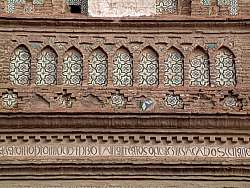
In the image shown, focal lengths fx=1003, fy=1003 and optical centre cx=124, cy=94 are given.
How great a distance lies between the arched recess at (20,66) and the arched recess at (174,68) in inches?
72.1

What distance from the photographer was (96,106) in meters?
13.0

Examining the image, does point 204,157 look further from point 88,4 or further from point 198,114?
point 88,4

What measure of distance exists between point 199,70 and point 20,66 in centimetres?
238

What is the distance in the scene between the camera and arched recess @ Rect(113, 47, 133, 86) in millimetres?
13258

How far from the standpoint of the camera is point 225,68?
13.4 m

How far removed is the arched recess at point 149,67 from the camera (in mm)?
13273

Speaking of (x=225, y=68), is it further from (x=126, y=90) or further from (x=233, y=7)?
(x=126, y=90)

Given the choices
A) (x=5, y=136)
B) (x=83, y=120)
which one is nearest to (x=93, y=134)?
(x=83, y=120)

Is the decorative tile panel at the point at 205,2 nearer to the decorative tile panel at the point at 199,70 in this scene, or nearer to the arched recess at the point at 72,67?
the decorative tile panel at the point at 199,70

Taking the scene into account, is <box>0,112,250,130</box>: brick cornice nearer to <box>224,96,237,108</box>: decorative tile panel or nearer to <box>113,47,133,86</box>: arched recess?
<box>224,96,237,108</box>: decorative tile panel

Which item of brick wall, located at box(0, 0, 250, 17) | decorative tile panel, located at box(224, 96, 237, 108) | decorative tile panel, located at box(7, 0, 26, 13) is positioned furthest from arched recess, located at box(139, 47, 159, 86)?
decorative tile panel, located at box(7, 0, 26, 13)

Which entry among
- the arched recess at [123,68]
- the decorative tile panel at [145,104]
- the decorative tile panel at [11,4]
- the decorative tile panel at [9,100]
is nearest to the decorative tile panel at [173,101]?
the decorative tile panel at [145,104]

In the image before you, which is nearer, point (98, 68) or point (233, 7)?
point (98, 68)

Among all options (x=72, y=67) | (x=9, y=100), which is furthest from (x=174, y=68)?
(x=9, y=100)
